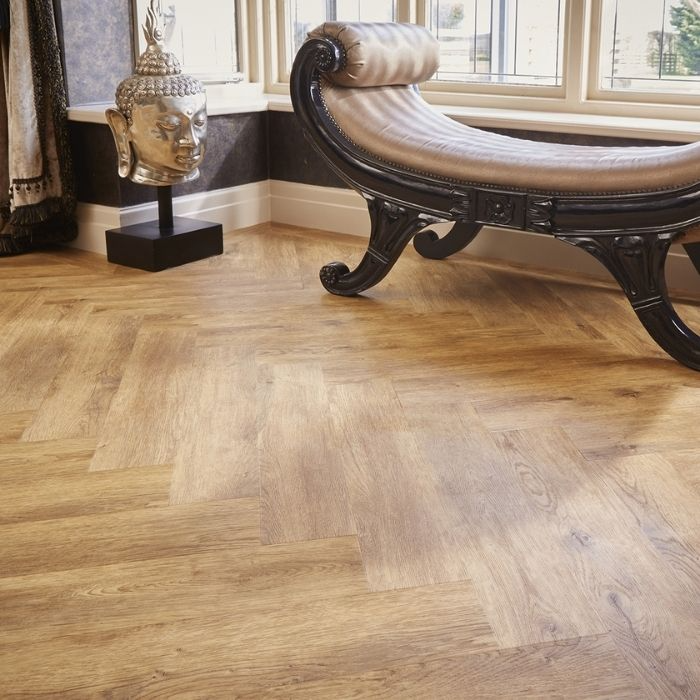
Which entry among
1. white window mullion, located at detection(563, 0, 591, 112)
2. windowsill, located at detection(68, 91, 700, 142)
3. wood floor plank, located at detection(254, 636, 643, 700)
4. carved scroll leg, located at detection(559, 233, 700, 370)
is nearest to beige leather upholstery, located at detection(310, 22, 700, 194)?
carved scroll leg, located at detection(559, 233, 700, 370)

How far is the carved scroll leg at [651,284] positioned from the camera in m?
2.29

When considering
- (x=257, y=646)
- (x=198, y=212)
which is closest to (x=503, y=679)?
(x=257, y=646)

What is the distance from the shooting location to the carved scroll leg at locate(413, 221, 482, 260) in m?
3.24

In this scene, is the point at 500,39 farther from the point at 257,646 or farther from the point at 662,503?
the point at 257,646

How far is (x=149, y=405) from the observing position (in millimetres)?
2088

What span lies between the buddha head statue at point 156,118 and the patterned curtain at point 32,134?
0.33 metres

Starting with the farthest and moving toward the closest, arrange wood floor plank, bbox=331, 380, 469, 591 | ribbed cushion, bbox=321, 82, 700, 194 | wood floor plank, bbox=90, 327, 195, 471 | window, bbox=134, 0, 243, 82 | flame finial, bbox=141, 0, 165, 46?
window, bbox=134, 0, 243, 82 < flame finial, bbox=141, 0, 165, 46 < ribbed cushion, bbox=321, 82, 700, 194 < wood floor plank, bbox=90, 327, 195, 471 < wood floor plank, bbox=331, 380, 469, 591

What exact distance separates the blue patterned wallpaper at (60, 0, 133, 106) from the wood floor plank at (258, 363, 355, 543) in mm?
1652

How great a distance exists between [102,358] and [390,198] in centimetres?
90

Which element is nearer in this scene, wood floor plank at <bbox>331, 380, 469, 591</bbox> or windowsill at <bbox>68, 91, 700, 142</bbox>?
wood floor plank at <bbox>331, 380, 469, 591</bbox>

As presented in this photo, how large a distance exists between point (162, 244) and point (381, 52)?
37.7 inches

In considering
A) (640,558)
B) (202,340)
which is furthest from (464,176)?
(640,558)

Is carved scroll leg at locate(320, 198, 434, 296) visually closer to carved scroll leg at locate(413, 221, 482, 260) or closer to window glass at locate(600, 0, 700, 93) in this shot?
carved scroll leg at locate(413, 221, 482, 260)

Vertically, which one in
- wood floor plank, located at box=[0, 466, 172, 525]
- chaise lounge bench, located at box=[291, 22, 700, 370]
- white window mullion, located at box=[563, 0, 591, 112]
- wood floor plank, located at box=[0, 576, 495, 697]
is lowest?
wood floor plank, located at box=[0, 576, 495, 697]
